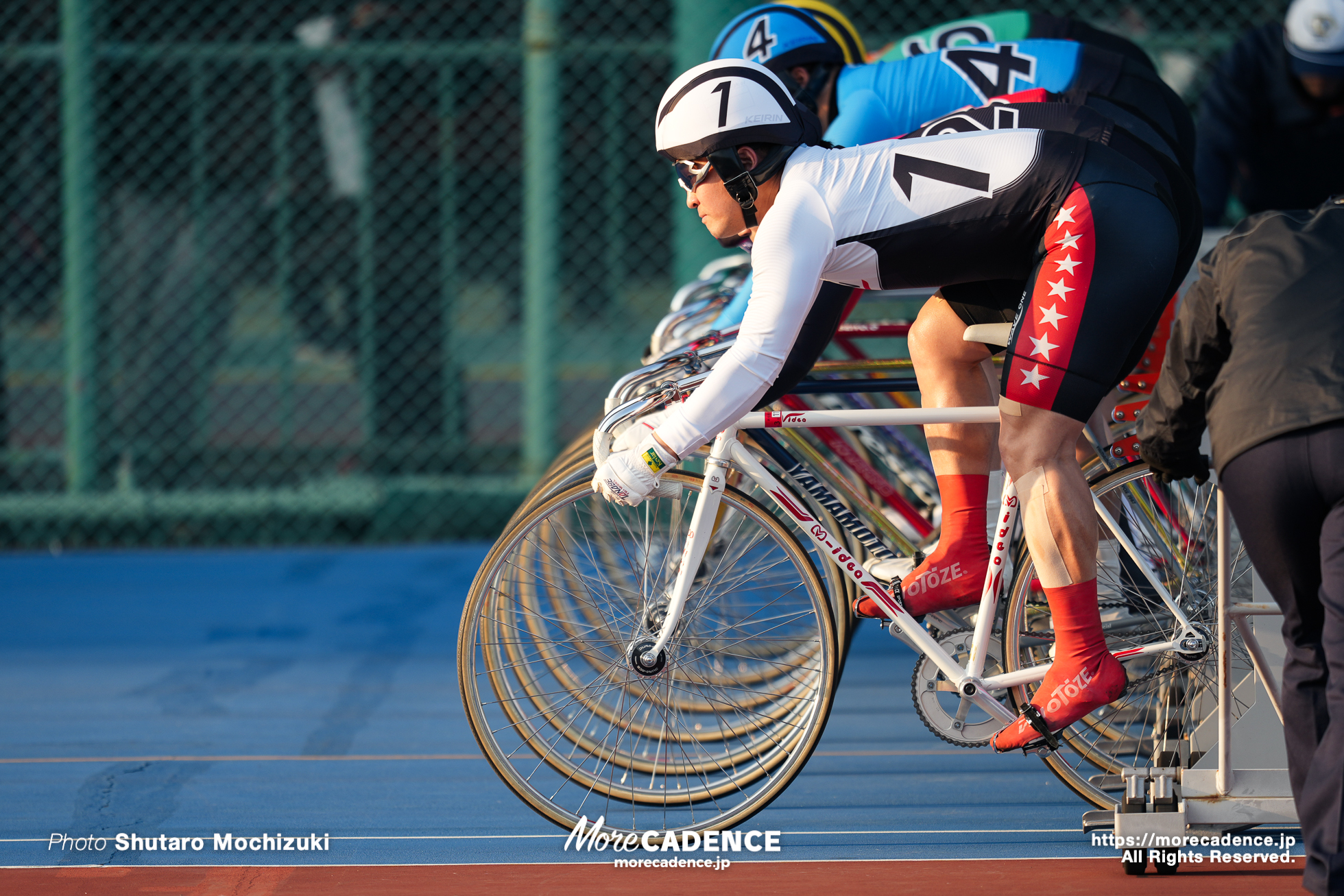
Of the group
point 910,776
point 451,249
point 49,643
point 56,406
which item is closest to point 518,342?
point 56,406

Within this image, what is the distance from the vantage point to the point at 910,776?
382 cm

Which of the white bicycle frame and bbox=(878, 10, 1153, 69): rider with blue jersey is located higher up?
bbox=(878, 10, 1153, 69): rider with blue jersey

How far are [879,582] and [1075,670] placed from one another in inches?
19.2

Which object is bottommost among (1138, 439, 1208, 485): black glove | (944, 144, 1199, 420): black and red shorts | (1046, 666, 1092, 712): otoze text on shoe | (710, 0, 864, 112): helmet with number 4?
(1046, 666, 1092, 712): otoze text on shoe

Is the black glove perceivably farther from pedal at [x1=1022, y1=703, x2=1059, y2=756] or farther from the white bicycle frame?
pedal at [x1=1022, y1=703, x2=1059, y2=756]

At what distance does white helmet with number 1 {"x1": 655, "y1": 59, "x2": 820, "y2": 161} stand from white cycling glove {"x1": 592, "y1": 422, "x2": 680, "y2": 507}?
644mm

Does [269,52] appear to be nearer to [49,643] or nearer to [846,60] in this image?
[49,643]

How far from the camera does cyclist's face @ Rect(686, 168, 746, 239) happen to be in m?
3.06

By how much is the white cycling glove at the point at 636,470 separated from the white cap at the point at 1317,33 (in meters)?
3.03

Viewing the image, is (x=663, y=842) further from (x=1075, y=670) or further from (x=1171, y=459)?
(x=1171, y=459)

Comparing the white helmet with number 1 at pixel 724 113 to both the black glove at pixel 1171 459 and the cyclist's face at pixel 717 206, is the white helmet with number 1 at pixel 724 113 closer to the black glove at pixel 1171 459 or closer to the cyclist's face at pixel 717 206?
the cyclist's face at pixel 717 206

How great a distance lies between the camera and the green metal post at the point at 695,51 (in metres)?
6.16

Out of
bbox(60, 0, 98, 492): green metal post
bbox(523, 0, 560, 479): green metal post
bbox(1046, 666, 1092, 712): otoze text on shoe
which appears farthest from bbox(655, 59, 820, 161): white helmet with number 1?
bbox(60, 0, 98, 492): green metal post

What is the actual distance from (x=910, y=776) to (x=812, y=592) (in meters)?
0.94
